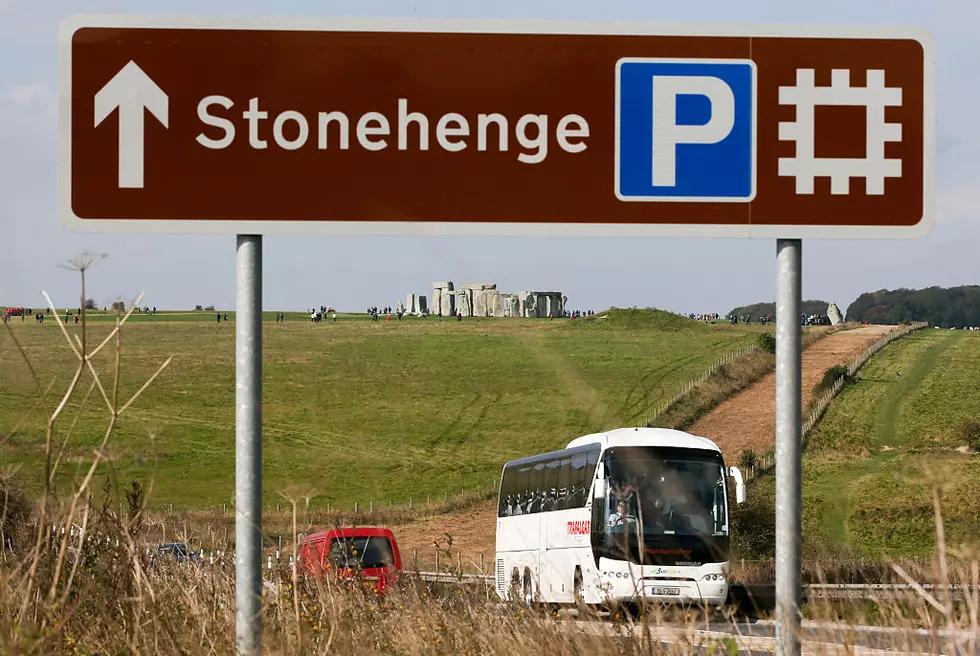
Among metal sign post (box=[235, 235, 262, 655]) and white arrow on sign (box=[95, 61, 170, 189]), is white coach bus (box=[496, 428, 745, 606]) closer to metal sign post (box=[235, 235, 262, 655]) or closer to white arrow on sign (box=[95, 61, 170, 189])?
metal sign post (box=[235, 235, 262, 655])

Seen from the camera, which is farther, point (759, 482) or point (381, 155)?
point (759, 482)

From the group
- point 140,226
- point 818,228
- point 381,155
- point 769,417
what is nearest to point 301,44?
point 381,155

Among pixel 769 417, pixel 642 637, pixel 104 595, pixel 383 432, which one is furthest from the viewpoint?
pixel 383 432

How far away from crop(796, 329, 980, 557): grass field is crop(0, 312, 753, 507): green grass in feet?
43.7

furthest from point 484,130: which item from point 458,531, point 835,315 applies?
point 835,315

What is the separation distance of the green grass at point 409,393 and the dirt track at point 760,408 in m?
→ 5.20

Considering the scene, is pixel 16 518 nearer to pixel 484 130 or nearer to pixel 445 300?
pixel 484 130

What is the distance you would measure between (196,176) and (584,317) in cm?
14389

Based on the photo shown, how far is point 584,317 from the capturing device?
149125 millimetres

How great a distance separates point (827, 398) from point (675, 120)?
3343 inches

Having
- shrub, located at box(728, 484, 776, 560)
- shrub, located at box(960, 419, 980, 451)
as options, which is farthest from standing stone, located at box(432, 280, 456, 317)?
shrub, located at box(728, 484, 776, 560)

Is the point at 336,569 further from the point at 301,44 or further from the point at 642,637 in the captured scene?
the point at 301,44

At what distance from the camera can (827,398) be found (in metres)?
87.8

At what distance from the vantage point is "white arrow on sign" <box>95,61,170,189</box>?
18.6 feet
